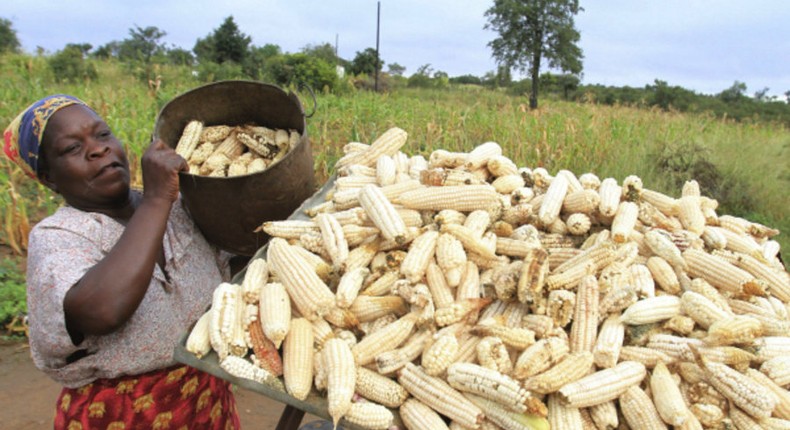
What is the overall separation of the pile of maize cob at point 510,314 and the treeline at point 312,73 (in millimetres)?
7294

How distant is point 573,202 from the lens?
2270 millimetres

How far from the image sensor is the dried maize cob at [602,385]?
1.49 meters

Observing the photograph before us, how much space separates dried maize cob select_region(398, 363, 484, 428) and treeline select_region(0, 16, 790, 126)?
7862 mm

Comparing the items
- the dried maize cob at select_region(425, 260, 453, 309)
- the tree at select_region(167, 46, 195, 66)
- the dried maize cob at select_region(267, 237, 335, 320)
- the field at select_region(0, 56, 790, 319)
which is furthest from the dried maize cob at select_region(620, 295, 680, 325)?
the tree at select_region(167, 46, 195, 66)

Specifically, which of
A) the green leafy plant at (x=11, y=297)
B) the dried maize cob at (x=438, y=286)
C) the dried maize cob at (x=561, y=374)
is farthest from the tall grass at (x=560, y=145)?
the dried maize cob at (x=561, y=374)

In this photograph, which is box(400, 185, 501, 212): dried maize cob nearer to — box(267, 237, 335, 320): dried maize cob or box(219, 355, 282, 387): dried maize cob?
box(267, 237, 335, 320): dried maize cob

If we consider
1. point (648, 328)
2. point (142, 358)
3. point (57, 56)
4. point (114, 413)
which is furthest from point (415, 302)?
point (57, 56)

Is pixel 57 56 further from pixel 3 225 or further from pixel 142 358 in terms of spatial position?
pixel 142 358

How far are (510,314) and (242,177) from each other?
4.02ft

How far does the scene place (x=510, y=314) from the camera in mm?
1797

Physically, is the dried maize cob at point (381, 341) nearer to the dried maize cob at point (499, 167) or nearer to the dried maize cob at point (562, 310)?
the dried maize cob at point (562, 310)

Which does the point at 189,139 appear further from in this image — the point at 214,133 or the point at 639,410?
the point at 639,410

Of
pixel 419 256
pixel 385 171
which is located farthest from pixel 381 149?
pixel 419 256

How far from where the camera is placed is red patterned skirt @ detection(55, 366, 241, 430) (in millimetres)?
2018
